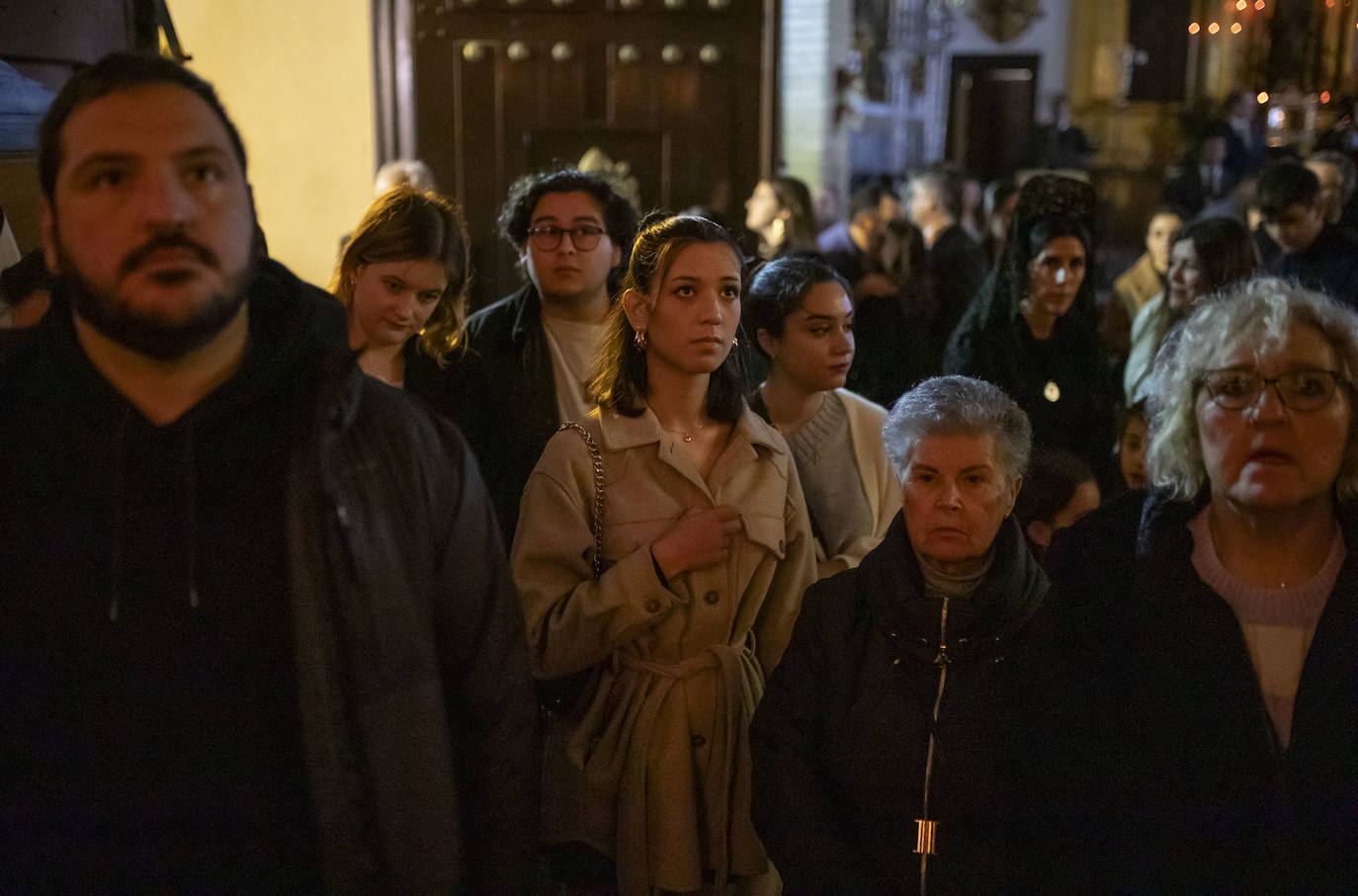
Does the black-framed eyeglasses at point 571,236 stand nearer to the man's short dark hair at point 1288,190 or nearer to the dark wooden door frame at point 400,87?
the dark wooden door frame at point 400,87

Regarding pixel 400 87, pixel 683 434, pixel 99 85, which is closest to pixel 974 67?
pixel 400 87

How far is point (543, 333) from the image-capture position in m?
3.21

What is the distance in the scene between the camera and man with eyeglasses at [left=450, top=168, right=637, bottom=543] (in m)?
3.06

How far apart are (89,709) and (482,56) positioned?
5.07 m

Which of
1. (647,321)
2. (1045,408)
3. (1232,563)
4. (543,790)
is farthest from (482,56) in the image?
(1232,563)

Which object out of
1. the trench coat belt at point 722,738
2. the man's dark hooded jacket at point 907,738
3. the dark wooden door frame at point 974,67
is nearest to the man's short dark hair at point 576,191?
the trench coat belt at point 722,738

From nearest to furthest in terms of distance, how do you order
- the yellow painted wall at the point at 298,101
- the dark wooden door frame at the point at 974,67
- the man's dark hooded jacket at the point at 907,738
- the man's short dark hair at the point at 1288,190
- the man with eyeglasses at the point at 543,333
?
1. the man's dark hooded jacket at the point at 907,738
2. the man with eyeglasses at the point at 543,333
3. the man's short dark hair at the point at 1288,190
4. the yellow painted wall at the point at 298,101
5. the dark wooden door frame at the point at 974,67

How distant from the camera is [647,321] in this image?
2.44 m

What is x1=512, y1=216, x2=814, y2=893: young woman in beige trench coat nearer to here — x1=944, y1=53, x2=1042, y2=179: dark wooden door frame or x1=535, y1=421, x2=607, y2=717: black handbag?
x1=535, y1=421, x2=607, y2=717: black handbag

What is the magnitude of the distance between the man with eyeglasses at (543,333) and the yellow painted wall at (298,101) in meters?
3.05

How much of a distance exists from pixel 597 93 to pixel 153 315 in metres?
4.91

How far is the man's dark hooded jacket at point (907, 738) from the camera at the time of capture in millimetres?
2023

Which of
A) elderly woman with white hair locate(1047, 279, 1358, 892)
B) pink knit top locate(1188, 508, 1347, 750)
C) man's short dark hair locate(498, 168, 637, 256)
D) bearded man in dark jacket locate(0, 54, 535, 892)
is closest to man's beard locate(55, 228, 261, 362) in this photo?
bearded man in dark jacket locate(0, 54, 535, 892)

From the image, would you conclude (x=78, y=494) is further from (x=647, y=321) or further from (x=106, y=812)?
(x=647, y=321)
